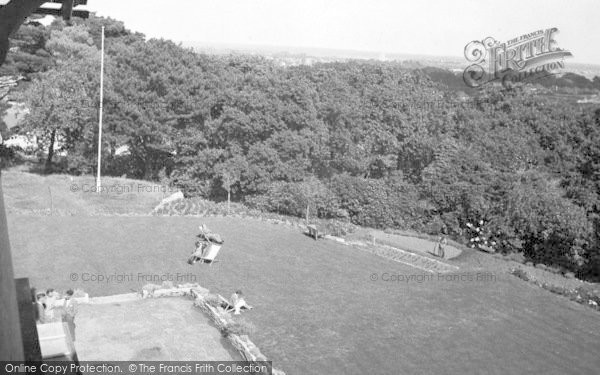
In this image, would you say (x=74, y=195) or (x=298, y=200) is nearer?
(x=74, y=195)

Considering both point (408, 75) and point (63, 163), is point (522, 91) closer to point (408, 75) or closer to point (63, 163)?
point (408, 75)

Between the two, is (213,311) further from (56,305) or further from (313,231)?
(313,231)

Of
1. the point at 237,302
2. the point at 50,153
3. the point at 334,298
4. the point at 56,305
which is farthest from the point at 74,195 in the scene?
the point at 334,298

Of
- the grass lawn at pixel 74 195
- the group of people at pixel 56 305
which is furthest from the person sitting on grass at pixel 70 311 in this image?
the grass lawn at pixel 74 195

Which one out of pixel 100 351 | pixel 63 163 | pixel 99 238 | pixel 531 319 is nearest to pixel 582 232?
pixel 531 319

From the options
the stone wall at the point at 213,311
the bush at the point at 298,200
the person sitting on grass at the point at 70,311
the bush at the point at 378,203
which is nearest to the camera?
the person sitting on grass at the point at 70,311

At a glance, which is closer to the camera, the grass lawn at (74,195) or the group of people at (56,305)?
the group of people at (56,305)

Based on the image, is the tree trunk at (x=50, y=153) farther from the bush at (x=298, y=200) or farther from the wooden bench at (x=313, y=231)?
the wooden bench at (x=313, y=231)
